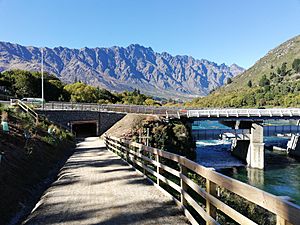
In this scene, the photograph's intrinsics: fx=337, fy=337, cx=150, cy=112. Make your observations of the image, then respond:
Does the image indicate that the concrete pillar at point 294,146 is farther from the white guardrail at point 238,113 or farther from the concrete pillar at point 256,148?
the concrete pillar at point 256,148

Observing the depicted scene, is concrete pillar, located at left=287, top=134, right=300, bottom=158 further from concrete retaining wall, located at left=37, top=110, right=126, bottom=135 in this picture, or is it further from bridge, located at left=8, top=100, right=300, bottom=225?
bridge, located at left=8, top=100, right=300, bottom=225

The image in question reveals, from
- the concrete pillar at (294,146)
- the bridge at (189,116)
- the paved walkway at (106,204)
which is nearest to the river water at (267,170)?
the concrete pillar at (294,146)

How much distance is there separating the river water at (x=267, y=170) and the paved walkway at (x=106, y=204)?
65.3ft

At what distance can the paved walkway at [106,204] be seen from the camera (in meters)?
5.83

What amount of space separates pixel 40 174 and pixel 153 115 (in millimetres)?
32403

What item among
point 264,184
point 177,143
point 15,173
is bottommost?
point 264,184

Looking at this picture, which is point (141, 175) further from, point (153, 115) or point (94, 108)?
point (94, 108)

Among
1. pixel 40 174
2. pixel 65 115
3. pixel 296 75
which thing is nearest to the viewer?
pixel 40 174

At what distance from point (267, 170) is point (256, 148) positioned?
4541 millimetres

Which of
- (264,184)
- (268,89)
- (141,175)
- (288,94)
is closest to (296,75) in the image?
(268,89)

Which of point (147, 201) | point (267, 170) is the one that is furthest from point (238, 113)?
point (147, 201)

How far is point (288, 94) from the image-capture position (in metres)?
150

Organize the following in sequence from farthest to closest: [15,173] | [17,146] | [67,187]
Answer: [17,146], [15,173], [67,187]

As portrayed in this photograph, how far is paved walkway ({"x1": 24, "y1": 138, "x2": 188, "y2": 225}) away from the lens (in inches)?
229
